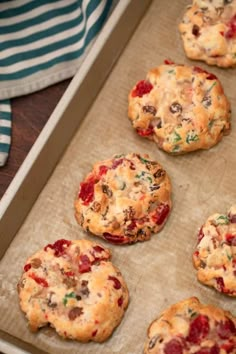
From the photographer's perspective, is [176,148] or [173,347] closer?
[173,347]

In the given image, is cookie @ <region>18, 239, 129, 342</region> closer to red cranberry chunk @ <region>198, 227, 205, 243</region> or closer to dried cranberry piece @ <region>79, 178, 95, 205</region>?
dried cranberry piece @ <region>79, 178, 95, 205</region>

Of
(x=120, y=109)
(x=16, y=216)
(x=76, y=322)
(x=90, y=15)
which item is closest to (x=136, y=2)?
(x=90, y=15)

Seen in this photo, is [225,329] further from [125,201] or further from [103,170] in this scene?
[103,170]

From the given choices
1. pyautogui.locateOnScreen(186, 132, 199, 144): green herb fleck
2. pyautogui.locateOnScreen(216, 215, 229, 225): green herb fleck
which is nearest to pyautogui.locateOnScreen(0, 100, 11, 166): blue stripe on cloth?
pyautogui.locateOnScreen(186, 132, 199, 144): green herb fleck

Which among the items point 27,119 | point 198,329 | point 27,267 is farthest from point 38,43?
point 198,329

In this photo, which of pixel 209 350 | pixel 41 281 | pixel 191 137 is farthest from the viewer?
pixel 191 137
